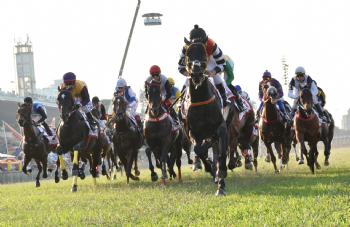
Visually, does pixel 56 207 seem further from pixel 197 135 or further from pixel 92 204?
pixel 197 135

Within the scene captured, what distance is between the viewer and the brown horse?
36.0ft

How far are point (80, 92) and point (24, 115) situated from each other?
3.47m

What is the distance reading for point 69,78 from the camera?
13.4m

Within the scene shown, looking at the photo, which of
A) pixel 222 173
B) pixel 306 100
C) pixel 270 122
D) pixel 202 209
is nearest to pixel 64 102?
pixel 222 173

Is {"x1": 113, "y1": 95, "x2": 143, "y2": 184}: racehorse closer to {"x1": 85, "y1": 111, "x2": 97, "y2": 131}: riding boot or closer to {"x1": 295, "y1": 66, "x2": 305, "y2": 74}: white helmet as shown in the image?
{"x1": 85, "y1": 111, "x2": 97, "y2": 131}: riding boot

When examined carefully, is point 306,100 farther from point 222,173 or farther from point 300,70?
point 222,173

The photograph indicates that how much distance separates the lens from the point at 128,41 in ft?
77.3

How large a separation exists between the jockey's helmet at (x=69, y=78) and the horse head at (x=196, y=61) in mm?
5681

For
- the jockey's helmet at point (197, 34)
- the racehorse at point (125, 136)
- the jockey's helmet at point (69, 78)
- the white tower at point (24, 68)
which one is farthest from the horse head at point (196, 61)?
the white tower at point (24, 68)

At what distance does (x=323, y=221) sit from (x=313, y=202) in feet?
4.74

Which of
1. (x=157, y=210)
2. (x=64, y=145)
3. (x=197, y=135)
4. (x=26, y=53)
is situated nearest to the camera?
(x=157, y=210)

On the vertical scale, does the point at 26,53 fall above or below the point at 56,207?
above

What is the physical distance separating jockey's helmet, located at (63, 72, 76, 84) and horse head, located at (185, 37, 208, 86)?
5.68 meters

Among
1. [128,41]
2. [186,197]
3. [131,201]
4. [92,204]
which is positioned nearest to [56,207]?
A: [92,204]
